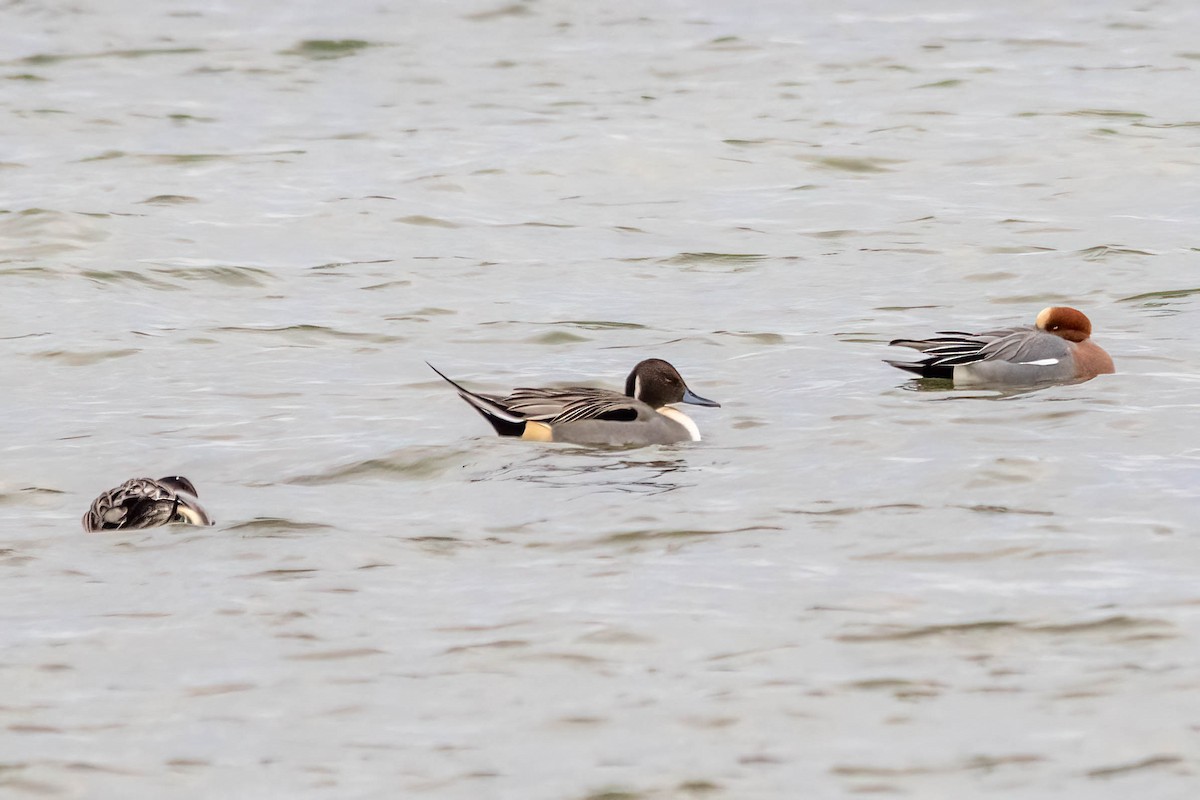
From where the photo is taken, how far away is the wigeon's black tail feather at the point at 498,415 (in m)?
10.9

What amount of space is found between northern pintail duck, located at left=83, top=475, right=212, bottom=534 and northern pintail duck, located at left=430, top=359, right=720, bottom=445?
239 centimetres

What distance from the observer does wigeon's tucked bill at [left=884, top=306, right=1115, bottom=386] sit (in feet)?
39.1

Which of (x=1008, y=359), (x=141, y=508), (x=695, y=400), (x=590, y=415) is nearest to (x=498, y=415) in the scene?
(x=590, y=415)

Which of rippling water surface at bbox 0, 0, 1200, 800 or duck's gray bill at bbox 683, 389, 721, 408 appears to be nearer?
rippling water surface at bbox 0, 0, 1200, 800

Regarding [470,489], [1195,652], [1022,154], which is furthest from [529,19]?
[1195,652]

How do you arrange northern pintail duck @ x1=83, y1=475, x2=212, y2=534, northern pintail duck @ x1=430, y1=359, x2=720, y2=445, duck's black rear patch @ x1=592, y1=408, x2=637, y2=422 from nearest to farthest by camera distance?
1. northern pintail duck @ x1=83, y1=475, x2=212, y2=534
2. northern pintail duck @ x1=430, y1=359, x2=720, y2=445
3. duck's black rear patch @ x1=592, y1=408, x2=637, y2=422

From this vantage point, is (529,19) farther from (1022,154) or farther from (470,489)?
(470,489)

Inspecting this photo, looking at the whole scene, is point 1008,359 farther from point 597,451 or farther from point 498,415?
point 498,415

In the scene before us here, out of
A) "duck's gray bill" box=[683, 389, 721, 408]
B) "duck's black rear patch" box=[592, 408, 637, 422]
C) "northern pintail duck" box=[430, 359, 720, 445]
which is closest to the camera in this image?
"northern pintail duck" box=[430, 359, 720, 445]

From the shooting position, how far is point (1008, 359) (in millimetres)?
12023

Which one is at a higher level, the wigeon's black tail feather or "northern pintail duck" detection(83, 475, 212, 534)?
"northern pintail duck" detection(83, 475, 212, 534)

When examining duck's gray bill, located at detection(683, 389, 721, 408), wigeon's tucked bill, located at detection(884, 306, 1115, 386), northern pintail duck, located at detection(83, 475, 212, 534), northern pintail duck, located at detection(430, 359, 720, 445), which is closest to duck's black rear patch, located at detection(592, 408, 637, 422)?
northern pintail duck, located at detection(430, 359, 720, 445)

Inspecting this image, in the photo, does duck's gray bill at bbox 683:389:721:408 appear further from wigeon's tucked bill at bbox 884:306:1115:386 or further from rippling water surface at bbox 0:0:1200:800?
wigeon's tucked bill at bbox 884:306:1115:386

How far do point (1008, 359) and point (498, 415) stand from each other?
311 centimetres
